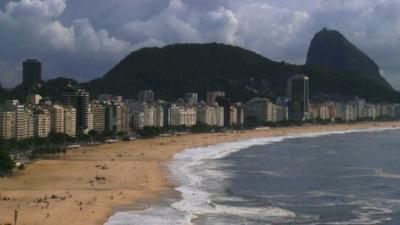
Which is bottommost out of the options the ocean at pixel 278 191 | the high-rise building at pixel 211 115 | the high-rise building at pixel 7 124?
the ocean at pixel 278 191

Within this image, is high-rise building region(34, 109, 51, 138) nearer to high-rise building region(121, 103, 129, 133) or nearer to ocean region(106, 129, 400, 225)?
ocean region(106, 129, 400, 225)

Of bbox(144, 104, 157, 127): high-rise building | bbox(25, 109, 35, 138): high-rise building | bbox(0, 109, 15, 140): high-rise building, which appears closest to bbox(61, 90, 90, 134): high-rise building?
bbox(25, 109, 35, 138): high-rise building

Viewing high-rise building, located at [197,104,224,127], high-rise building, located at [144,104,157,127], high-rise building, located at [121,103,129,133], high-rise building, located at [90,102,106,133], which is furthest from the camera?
high-rise building, located at [197,104,224,127]

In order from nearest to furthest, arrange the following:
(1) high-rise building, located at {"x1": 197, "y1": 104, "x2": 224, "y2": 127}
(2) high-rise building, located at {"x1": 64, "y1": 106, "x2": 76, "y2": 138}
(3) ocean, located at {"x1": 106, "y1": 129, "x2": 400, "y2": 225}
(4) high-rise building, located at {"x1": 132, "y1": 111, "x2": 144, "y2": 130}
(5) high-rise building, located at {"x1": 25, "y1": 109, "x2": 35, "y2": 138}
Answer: (3) ocean, located at {"x1": 106, "y1": 129, "x2": 400, "y2": 225}, (5) high-rise building, located at {"x1": 25, "y1": 109, "x2": 35, "y2": 138}, (2) high-rise building, located at {"x1": 64, "y1": 106, "x2": 76, "y2": 138}, (4) high-rise building, located at {"x1": 132, "y1": 111, "x2": 144, "y2": 130}, (1) high-rise building, located at {"x1": 197, "y1": 104, "x2": 224, "y2": 127}

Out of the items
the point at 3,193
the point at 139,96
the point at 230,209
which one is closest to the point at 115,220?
the point at 230,209

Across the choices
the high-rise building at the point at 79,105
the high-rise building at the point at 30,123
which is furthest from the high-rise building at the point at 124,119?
the high-rise building at the point at 30,123

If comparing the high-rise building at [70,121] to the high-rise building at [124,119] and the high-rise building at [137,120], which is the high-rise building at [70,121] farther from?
the high-rise building at [137,120]
